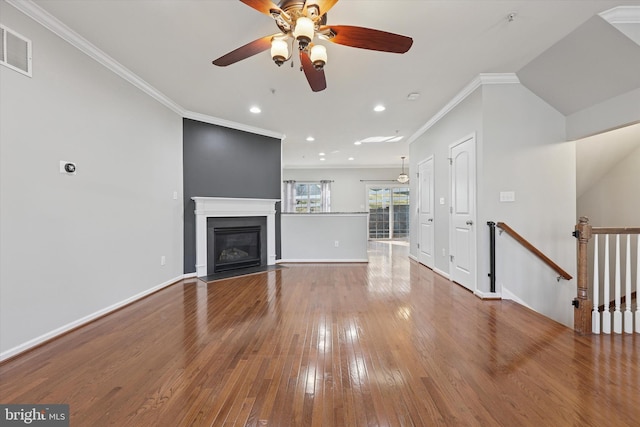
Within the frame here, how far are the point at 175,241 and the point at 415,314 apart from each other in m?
3.57

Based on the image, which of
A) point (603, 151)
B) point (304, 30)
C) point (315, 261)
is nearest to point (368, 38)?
point (304, 30)

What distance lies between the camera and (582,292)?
97.0 inches

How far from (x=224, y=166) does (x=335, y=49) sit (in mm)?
3041

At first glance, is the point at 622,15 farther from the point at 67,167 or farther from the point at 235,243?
the point at 235,243

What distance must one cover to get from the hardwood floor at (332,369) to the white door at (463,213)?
74cm

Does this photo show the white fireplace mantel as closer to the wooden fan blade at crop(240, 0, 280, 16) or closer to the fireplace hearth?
the fireplace hearth

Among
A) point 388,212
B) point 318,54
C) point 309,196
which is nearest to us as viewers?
point 318,54

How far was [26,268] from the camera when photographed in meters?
2.16

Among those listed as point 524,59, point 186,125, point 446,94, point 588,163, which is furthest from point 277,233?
point 588,163

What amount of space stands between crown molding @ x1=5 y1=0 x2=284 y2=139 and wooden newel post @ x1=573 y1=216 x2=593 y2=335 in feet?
16.1

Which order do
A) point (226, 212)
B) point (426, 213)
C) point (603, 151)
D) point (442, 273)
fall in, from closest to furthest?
point (603, 151)
point (442, 273)
point (226, 212)
point (426, 213)

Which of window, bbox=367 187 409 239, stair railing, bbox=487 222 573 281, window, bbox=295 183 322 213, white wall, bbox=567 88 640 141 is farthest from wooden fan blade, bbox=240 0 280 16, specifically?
window, bbox=367 187 409 239

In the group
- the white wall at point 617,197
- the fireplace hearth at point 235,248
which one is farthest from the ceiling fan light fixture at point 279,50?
the white wall at point 617,197

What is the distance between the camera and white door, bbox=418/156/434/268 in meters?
5.14
